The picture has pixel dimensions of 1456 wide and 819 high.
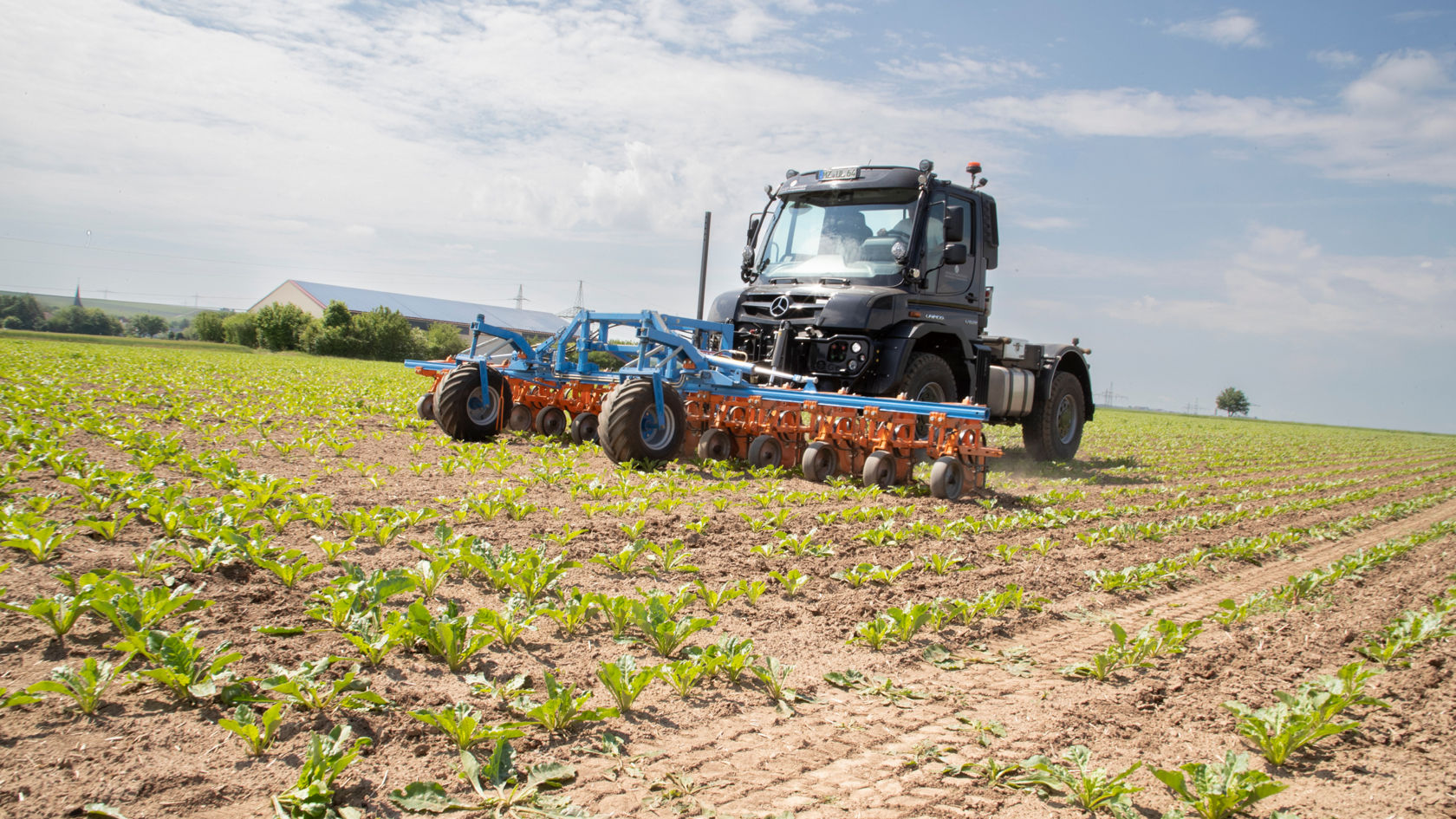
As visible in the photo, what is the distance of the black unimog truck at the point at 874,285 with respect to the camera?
29.9 ft

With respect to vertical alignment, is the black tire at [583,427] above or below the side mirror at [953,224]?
below

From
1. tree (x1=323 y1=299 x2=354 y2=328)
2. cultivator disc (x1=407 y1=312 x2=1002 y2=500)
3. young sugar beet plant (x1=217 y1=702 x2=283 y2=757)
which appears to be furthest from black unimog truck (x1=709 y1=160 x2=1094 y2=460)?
tree (x1=323 y1=299 x2=354 y2=328)

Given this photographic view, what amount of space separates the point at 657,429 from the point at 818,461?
66.7 inches

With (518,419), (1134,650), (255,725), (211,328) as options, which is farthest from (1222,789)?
(211,328)

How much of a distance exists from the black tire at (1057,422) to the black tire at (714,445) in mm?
5060

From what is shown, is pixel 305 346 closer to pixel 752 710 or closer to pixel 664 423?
pixel 664 423

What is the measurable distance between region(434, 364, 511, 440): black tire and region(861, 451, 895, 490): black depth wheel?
4.61 m

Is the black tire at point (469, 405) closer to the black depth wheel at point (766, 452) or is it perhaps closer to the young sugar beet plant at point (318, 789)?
the black depth wheel at point (766, 452)

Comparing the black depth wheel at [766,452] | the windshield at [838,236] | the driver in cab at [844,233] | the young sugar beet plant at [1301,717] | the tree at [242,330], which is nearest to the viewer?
→ the young sugar beet plant at [1301,717]

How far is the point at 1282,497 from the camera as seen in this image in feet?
34.7

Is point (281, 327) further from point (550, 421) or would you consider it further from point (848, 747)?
point (848, 747)

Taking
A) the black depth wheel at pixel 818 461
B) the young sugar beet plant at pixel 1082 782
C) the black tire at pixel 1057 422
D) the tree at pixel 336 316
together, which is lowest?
the young sugar beet plant at pixel 1082 782

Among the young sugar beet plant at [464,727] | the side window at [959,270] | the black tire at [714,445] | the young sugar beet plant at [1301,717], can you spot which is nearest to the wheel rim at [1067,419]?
the side window at [959,270]

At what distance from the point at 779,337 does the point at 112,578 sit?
7.10 meters
